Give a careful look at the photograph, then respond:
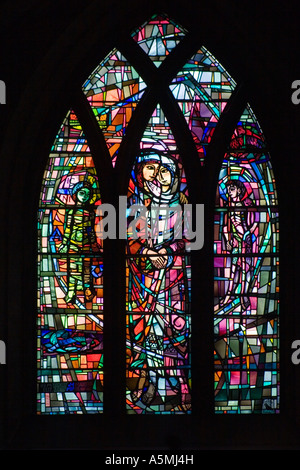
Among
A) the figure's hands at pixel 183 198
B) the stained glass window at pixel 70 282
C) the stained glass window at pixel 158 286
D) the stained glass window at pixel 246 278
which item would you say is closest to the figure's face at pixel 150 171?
the stained glass window at pixel 158 286

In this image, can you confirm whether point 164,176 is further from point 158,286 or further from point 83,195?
point 158,286

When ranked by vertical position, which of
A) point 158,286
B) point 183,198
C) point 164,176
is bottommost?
point 158,286

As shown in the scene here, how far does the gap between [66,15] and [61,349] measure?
248 centimetres

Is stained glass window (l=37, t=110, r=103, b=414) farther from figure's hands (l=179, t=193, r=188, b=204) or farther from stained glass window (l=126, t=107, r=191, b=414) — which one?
figure's hands (l=179, t=193, r=188, b=204)

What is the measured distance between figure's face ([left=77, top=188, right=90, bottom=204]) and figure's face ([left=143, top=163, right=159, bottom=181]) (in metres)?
0.46

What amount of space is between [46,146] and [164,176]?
93 cm

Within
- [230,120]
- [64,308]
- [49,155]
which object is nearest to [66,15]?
[49,155]

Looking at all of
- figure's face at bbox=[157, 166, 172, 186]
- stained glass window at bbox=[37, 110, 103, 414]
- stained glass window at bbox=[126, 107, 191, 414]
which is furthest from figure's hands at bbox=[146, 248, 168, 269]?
figure's face at bbox=[157, 166, 172, 186]

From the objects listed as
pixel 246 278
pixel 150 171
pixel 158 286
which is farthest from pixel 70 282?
pixel 246 278

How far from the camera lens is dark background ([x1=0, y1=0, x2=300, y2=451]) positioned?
4.79 meters

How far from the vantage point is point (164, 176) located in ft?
16.8

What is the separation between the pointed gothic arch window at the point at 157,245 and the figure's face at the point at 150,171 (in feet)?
0.04

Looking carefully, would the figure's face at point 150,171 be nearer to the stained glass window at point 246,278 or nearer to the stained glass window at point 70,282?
the stained glass window at point 70,282
